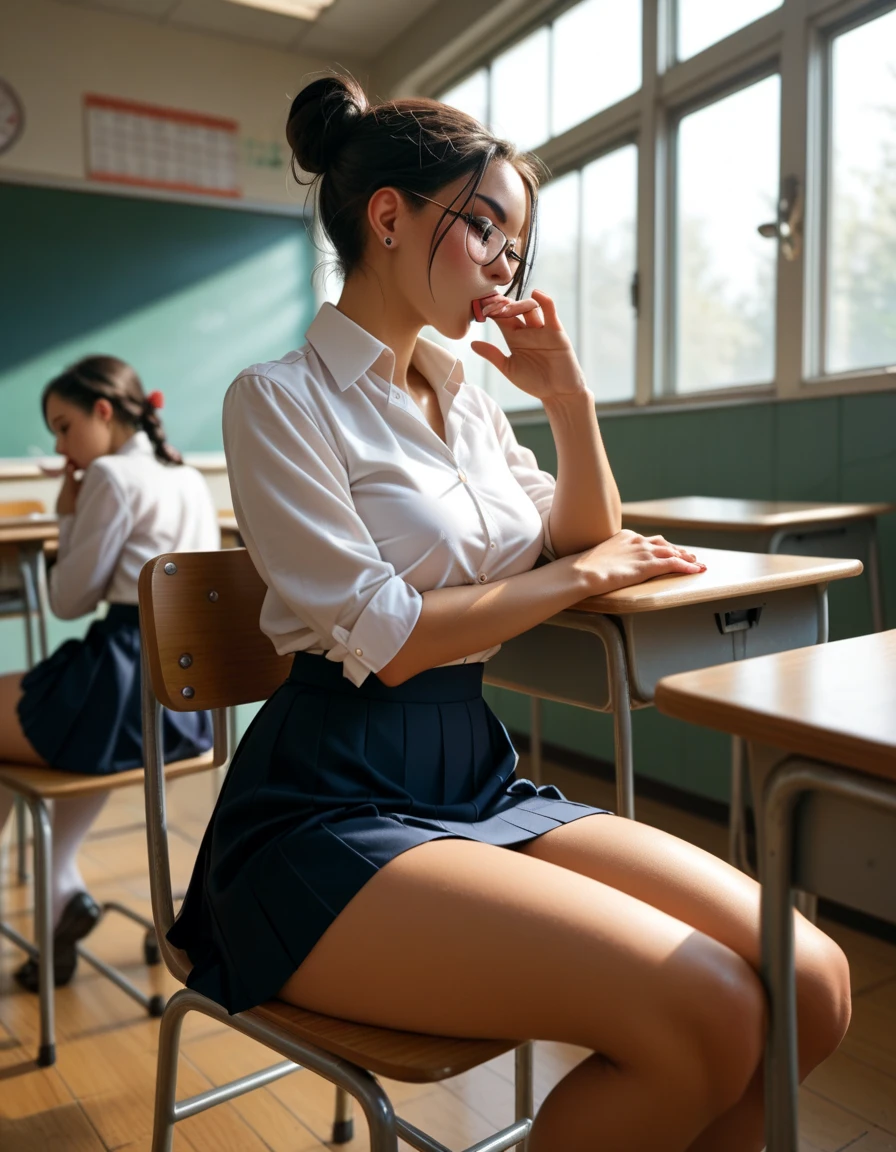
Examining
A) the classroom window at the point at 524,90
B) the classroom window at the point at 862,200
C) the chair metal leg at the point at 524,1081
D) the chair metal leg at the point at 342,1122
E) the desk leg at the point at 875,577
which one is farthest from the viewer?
the classroom window at the point at 524,90

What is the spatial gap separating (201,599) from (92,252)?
356cm

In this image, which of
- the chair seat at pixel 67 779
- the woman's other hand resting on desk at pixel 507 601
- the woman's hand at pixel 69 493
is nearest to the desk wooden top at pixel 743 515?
the woman's other hand resting on desk at pixel 507 601

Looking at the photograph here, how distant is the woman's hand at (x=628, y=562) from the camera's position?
1.19 metres

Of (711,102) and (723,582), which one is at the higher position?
(711,102)

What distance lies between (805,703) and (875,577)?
1.54 meters

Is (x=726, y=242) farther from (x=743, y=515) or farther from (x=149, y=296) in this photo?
(x=149, y=296)

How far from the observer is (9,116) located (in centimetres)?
403

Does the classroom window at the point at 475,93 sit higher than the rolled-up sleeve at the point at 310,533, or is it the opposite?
the classroom window at the point at 475,93

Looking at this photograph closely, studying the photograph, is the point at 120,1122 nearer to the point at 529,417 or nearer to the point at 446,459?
the point at 446,459

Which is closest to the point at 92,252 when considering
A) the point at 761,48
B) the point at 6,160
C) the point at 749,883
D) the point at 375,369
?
the point at 6,160

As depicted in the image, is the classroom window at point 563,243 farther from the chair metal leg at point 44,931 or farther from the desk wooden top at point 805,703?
the desk wooden top at point 805,703

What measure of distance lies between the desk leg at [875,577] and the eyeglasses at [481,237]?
4.08 feet

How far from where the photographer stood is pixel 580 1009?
788 millimetres

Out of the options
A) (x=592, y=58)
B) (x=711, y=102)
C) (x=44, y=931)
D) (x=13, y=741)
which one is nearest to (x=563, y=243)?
(x=592, y=58)
